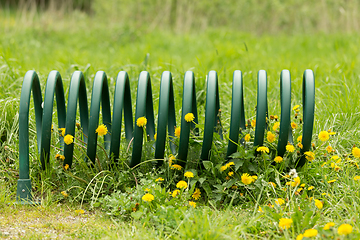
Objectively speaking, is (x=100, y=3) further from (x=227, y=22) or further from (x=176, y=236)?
(x=176, y=236)

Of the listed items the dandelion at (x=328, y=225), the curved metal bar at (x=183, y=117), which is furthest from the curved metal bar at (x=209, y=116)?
the dandelion at (x=328, y=225)

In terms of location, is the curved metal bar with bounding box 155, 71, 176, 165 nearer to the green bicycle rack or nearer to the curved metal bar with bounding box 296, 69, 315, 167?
the green bicycle rack

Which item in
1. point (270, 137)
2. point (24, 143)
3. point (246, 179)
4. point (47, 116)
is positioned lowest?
point (246, 179)

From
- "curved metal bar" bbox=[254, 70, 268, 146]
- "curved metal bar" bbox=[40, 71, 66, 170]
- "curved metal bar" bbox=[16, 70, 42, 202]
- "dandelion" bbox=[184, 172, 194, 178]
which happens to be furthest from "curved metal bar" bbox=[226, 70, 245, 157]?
"curved metal bar" bbox=[16, 70, 42, 202]

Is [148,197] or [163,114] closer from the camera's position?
[148,197]

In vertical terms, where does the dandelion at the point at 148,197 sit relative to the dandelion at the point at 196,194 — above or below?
above

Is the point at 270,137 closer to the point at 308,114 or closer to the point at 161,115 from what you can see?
the point at 308,114

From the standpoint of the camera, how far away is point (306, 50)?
676 cm

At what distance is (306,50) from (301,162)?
16.4 ft

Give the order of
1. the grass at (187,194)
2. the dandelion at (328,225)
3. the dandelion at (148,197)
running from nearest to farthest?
1. the dandelion at (328,225)
2. the grass at (187,194)
3. the dandelion at (148,197)

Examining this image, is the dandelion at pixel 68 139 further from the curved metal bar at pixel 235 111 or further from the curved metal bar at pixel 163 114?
the curved metal bar at pixel 235 111

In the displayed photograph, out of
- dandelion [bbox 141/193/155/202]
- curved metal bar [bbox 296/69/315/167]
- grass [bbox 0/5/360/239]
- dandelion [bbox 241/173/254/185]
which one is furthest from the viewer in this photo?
curved metal bar [bbox 296/69/315/167]

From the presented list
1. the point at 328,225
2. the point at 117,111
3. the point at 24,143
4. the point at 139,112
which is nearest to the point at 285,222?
the point at 328,225

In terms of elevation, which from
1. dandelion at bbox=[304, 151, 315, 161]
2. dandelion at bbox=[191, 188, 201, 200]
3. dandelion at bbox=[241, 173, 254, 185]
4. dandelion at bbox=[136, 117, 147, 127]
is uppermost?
dandelion at bbox=[136, 117, 147, 127]
